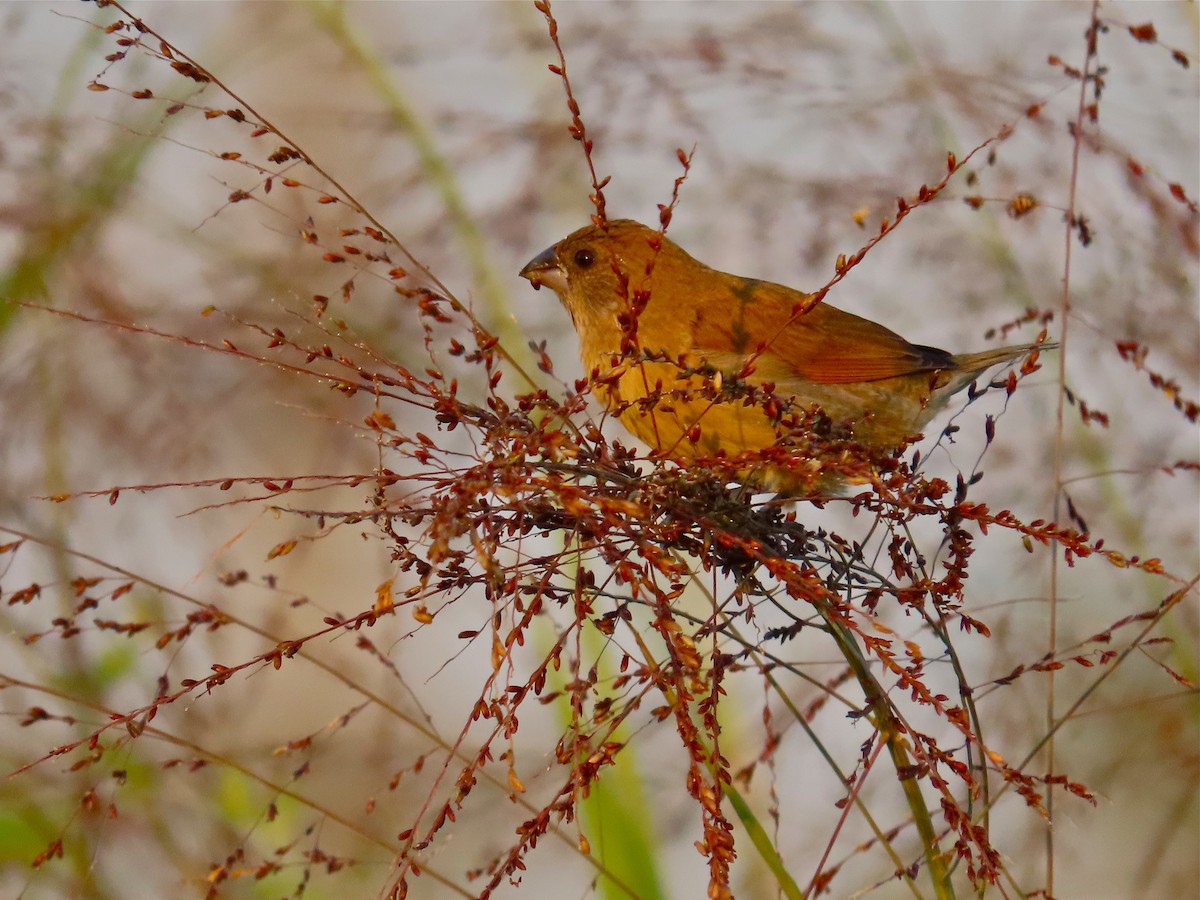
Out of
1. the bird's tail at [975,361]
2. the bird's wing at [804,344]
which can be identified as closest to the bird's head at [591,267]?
the bird's wing at [804,344]

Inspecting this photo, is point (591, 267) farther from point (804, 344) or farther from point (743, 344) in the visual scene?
point (804, 344)

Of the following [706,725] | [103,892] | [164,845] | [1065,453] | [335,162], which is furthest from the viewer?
[335,162]

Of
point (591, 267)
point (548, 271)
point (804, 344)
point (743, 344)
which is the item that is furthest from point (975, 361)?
point (548, 271)

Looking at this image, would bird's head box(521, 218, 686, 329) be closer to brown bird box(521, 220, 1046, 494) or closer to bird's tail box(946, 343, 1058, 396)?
brown bird box(521, 220, 1046, 494)

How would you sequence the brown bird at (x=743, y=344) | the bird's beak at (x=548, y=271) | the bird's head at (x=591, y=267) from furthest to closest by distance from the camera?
the bird's beak at (x=548, y=271) < the bird's head at (x=591, y=267) < the brown bird at (x=743, y=344)

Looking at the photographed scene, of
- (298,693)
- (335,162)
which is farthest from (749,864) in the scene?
(335,162)

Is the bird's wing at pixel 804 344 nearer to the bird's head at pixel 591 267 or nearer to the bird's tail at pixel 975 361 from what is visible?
the bird's tail at pixel 975 361

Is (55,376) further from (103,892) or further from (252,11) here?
(252,11)
